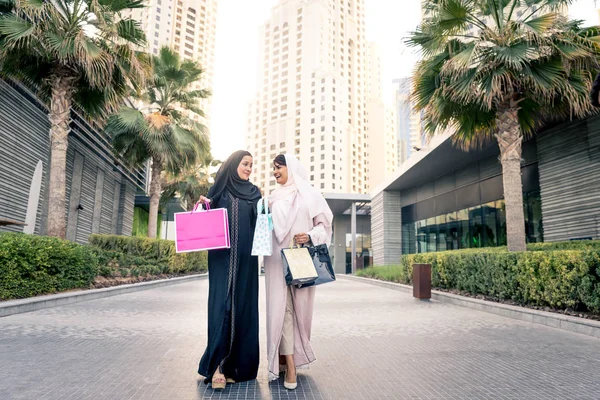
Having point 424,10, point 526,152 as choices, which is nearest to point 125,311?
point 424,10

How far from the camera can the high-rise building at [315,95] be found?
107 m

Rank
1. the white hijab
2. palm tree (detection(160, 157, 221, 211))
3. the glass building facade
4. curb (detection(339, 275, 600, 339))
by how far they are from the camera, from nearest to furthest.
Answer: the white hijab, curb (detection(339, 275, 600, 339)), the glass building facade, palm tree (detection(160, 157, 221, 211))

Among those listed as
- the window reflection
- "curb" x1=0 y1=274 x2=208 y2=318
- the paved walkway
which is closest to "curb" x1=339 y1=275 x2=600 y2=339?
the paved walkway

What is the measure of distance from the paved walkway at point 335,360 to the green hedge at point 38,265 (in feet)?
2.96

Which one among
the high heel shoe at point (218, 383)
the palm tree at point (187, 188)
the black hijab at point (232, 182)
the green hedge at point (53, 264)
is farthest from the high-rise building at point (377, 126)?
the high heel shoe at point (218, 383)

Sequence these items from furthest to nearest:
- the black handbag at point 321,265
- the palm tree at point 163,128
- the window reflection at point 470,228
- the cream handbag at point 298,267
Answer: the palm tree at point 163,128 → the window reflection at point 470,228 → the black handbag at point 321,265 → the cream handbag at point 298,267

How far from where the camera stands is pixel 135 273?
563 inches

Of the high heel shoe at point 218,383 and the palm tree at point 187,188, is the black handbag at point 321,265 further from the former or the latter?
the palm tree at point 187,188

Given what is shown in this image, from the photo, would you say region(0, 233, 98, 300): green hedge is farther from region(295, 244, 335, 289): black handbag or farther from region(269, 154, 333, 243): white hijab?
region(295, 244, 335, 289): black handbag

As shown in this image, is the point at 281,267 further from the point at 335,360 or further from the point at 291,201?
the point at 335,360

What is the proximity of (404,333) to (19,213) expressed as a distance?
12.2m

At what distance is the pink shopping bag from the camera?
11.0 feet

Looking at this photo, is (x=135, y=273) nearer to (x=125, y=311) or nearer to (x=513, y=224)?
(x=125, y=311)

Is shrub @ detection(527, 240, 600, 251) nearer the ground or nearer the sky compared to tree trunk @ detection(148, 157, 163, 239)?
nearer the ground
